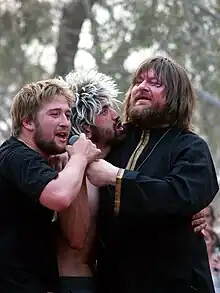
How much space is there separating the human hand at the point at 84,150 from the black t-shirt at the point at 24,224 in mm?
130

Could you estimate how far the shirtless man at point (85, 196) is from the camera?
3.00m

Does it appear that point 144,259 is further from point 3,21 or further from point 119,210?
point 3,21

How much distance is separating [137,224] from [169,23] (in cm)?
765

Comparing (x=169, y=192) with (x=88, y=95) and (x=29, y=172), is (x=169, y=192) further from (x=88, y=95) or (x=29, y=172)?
(x=88, y=95)

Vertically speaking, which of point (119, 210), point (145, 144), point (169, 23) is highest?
point (169, 23)

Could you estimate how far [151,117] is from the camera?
3141 mm

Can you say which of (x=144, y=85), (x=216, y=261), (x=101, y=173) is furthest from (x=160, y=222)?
(x=216, y=261)

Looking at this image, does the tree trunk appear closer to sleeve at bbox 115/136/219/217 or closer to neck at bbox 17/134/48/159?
neck at bbox 17/134/48/159

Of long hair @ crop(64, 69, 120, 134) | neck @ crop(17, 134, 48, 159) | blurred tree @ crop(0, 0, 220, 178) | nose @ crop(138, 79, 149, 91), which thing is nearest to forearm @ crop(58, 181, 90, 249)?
neck @ crop(17, 134, 48, 159)

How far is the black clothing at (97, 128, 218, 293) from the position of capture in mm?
2820

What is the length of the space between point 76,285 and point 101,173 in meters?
0.49

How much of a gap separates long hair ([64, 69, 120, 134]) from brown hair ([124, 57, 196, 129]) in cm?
16

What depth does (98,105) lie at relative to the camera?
3.21m

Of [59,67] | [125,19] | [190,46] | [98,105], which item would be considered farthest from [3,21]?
[98,105]
